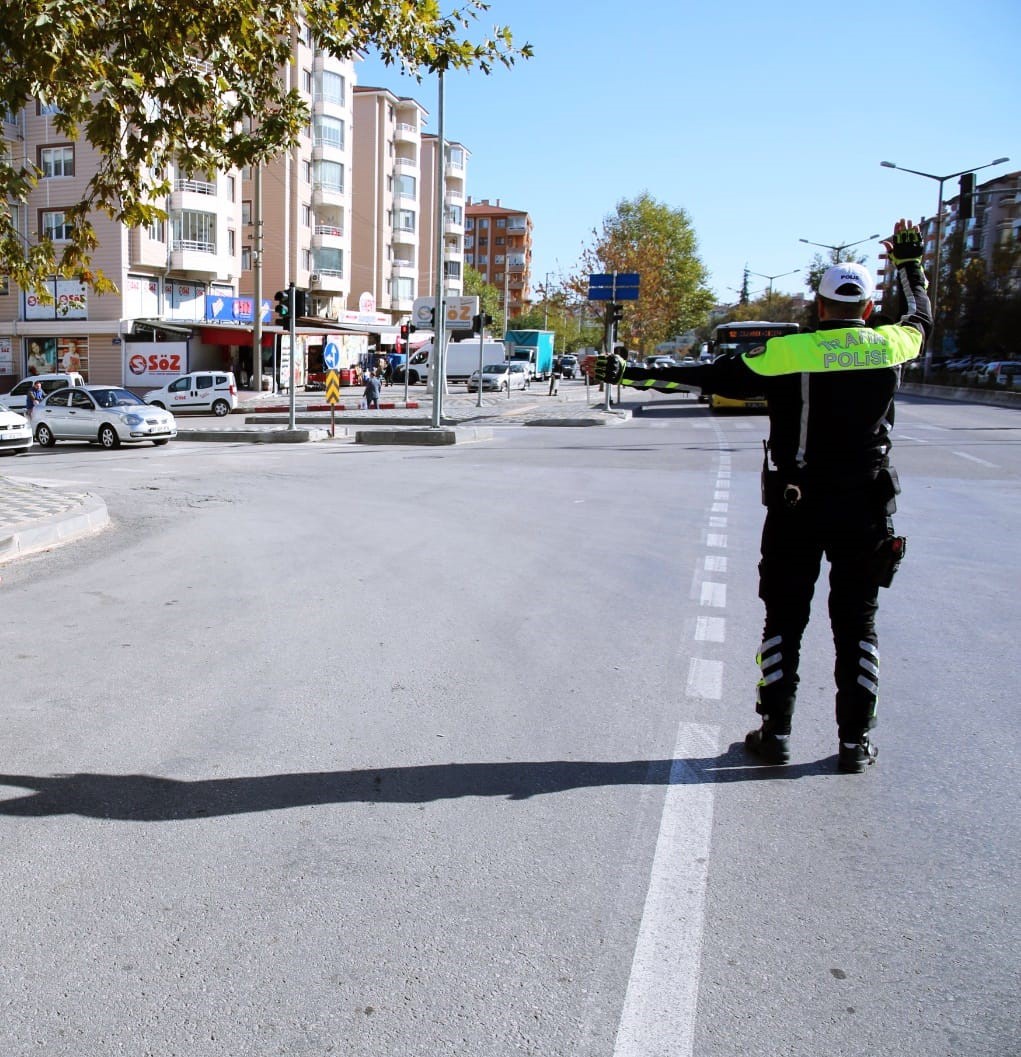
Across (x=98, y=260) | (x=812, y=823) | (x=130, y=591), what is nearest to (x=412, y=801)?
(x=812, y=823)

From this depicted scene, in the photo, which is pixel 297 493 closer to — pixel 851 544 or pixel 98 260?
pixel 851 544

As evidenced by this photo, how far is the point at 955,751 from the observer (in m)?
4.56

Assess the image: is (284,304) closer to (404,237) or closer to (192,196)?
(192,196)

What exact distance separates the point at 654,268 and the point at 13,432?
188 feet

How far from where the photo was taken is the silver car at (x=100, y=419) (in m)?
24.4

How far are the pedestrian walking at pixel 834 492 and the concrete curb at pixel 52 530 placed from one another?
7374mm

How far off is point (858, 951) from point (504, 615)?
4201mm

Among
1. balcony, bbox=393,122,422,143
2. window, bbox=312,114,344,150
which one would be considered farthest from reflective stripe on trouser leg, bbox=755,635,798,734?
balcony, bbox=393,122,422,143

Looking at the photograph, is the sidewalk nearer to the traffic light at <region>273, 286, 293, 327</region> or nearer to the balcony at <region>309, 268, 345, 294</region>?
the traffic light at <region>273, 286, 293, 327</region>

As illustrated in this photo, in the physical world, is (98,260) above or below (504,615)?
above

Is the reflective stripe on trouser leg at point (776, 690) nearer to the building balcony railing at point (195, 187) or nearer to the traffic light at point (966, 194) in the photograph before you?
the traffic light at point (966, 194)

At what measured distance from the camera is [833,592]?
4379 mm

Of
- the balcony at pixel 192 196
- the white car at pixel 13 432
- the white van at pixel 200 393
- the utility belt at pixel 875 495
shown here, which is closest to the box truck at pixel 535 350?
the balcony at pixel 192 196

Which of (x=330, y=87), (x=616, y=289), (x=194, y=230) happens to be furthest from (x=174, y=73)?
(x=330, y=87)
